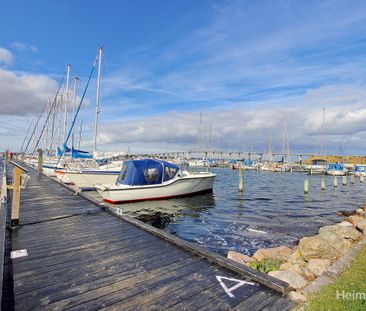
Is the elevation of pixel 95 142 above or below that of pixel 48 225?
above

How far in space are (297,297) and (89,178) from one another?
24175 mm

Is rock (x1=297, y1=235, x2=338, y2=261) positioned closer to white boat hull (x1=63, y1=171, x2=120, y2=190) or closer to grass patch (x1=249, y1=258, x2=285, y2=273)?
grass patch (x1=249, y1=258, x2=285, y2=273)

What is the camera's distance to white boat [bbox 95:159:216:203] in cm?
1953

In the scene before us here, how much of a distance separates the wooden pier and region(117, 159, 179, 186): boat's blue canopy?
12554 mm

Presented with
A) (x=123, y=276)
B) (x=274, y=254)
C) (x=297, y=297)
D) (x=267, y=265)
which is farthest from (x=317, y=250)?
(x=123, y=276)

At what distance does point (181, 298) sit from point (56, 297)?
1.91m

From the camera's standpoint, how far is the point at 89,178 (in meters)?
25.8

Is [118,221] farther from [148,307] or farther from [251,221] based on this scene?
[251,221]

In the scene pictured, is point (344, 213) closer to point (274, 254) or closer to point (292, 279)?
point (274, 254)

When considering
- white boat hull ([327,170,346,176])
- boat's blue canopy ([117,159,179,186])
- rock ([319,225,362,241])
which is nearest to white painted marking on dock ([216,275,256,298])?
rock ([319,225,362,241])

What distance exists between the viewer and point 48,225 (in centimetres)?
830

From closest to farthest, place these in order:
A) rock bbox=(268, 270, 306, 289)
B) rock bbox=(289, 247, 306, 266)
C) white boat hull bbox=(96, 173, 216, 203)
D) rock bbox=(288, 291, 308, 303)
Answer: rock bbox=(288, 291, 308, 303), rock bbox=(268, 270, 306, 289), rock bbox=(289, 247, 306, 266), white boat hull bbox=(96, 173, 216, 203)

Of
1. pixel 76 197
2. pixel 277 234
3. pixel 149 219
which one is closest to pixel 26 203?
pixel 76 197

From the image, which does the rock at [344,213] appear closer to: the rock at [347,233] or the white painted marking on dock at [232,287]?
the rock at [347,233]
